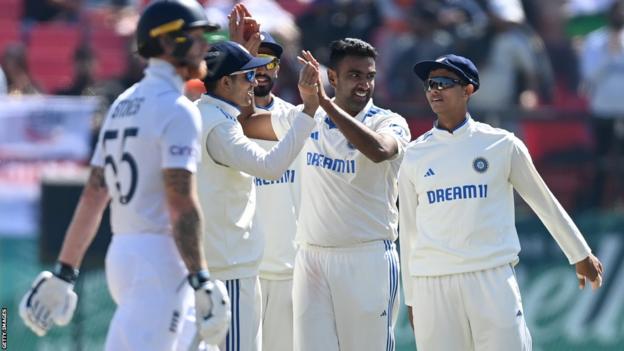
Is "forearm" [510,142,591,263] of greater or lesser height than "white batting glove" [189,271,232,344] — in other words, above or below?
above

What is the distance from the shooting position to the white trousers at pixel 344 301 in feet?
26.1

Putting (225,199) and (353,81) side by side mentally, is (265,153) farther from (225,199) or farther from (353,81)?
(353,81)

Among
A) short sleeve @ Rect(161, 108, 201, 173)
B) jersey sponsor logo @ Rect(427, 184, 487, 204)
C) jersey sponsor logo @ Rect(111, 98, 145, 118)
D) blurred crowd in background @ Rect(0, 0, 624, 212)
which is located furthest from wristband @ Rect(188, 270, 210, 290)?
blurred crowd in background @ Rect(0, 0, 624, 212)

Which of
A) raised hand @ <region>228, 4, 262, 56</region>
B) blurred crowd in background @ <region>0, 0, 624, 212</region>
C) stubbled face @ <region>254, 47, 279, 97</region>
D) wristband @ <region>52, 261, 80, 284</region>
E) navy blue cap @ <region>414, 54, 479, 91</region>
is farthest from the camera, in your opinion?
blurred crowd in background @ <region>0, 0, 624, 212</region>

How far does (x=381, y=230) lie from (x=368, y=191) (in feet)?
0.80

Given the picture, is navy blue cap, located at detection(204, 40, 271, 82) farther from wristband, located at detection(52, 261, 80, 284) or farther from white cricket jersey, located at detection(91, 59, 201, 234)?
wristband, located at detection(52, 261, 80, 284)

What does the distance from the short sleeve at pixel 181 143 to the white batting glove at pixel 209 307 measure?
1.60 ft

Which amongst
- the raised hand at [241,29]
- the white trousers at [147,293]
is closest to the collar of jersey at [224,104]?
the raised hand at [241,29]

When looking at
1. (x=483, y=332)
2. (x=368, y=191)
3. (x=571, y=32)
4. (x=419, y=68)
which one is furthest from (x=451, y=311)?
(x=571, y=32)

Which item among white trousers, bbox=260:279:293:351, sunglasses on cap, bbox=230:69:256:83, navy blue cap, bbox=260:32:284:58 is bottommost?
white trousers, bbox=260:279:293:351

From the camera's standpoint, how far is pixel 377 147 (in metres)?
7.59

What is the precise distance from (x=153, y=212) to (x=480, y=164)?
8.12 feet

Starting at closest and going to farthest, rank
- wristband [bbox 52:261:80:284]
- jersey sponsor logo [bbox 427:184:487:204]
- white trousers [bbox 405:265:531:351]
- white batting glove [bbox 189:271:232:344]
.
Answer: white batting glove [bbox 189:271:232:344] < wristband [bbox 52:261:80:284] < white trousers [bbox 405:265:531:351] < jersey sponsor logo [bbox 427:184:487:204]

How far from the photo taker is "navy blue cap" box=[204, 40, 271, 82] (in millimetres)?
7383
